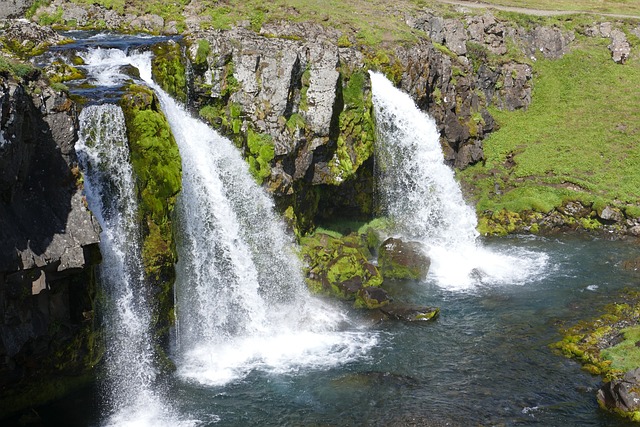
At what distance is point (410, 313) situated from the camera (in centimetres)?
2623

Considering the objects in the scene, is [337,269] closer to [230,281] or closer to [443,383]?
[230,281]

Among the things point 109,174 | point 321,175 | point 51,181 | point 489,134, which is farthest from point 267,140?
point 489,134

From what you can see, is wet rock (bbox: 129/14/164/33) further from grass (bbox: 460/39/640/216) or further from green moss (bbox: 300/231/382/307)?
grass (bbox: 460/39/640/216)

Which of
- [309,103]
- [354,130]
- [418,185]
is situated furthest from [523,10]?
[309,103]

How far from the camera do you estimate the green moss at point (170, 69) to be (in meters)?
27.9

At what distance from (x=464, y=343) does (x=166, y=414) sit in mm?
11289

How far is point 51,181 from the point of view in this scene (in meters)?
18.6

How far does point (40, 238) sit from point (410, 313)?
1474 cm

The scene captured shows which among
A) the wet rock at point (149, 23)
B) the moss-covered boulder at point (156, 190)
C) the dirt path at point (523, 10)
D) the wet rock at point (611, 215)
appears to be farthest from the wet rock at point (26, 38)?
the dirt path at point (523, 10)

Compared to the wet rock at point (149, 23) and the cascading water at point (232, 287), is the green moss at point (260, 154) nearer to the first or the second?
the cascading water at point (232, 287)

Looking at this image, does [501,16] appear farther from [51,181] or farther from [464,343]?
[51,181]

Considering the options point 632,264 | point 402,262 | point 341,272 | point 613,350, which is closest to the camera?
point 613,350

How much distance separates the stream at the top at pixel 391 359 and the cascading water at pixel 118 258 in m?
0.79

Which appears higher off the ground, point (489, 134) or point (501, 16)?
point (501, 16)
